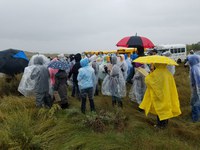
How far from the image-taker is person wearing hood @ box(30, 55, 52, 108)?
713cm

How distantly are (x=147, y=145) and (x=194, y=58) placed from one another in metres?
3.01

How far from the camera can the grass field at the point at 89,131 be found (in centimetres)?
470

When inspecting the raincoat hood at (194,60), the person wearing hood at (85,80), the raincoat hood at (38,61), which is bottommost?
the person wearing hood at (85,80)

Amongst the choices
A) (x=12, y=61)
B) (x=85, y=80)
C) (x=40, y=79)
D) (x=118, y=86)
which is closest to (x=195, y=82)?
(x=118, y=86)

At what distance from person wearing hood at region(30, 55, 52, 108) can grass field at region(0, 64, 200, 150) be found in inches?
11.6

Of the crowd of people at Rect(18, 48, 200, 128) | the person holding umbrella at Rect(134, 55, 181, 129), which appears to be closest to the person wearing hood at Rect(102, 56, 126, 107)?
the crowd of people at Rect(18, 48, 200, 128)

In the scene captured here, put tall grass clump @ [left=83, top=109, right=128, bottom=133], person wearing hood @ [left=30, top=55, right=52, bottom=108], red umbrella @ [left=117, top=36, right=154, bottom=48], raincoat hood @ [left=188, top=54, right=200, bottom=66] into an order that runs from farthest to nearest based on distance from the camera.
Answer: red umbrella @ [left=117, top=36, right=154, bottom=48], person wearing hood @ [left=30, top=55, right=52, bottom=108], raincoat hood @ [left=188, top=54, right=200, bottom=66], tall grass clump @ [left=83, top=109, right=128, bottom=133]

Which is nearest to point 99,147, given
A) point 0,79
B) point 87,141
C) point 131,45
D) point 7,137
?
point 87,141

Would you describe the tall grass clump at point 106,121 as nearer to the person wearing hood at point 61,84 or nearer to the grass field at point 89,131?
the grass field at point 89,131

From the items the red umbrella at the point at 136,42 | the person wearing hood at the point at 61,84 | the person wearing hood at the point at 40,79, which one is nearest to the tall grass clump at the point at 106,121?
the person wearing hood at the point at 61,84

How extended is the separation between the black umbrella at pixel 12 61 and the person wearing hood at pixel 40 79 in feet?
8.50

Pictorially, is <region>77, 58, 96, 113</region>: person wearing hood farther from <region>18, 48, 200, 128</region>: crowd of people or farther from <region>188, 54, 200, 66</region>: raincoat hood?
<region>188, 54, 200, 66</region>: raincoat hood

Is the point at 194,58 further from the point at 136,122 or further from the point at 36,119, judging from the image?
the point at 36,119

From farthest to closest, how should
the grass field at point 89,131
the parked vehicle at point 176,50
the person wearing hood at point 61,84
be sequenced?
the parked vehicle at point 176,50 → the person wearing hood at point 61,84 → the grass field at point 89,131
